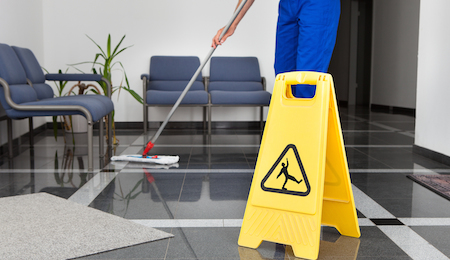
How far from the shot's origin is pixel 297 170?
1312 millimetres

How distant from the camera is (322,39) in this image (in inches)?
66.1

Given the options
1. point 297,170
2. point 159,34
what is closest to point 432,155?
point 297,170

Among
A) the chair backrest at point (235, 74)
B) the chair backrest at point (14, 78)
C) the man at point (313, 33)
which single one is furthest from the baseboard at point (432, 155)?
the chair backrest at point (14, 78)

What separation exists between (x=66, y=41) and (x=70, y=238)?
3806mm

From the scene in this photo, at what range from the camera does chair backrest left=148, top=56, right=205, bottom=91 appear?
464cm

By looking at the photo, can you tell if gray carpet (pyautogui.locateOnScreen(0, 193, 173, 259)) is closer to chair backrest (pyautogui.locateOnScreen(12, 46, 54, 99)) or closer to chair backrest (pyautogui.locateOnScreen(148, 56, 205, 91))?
chair backrest (pyautogui.locateOnScreen(12, 46, 54, 99))

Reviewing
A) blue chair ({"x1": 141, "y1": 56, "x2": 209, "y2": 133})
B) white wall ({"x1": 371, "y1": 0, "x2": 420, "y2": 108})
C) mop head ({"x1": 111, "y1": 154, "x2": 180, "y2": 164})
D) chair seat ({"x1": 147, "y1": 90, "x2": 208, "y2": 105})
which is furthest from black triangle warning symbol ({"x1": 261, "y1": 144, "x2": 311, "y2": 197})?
white wall ({"x1": 371, "y1": 0, "x2": 420, "y2": 108})

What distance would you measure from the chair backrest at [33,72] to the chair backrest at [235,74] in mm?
1846

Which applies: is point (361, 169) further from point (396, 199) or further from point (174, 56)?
point (174, 56)

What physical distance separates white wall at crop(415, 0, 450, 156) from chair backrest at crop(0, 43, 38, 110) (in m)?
2.79

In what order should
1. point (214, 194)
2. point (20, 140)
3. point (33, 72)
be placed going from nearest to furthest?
point (214, 194), point (33, 72), point (20, 140)

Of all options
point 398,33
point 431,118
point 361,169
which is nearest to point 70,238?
point 361,169

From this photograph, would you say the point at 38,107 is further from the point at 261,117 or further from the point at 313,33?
the point at 261,117

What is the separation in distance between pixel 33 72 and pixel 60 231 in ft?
7.03
